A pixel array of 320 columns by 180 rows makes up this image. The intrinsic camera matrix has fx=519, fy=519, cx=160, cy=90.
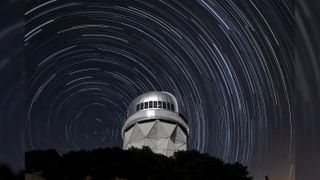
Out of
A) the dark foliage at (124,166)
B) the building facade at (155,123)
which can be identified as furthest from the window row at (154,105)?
the dark foliage at (124,166)

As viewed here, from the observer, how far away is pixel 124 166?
99.7 feet

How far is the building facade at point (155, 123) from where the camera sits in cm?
4656

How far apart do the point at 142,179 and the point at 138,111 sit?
1751cm

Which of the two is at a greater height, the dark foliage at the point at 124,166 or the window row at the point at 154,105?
the window row at the point at 154,105

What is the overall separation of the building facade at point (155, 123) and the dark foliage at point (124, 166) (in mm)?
12831

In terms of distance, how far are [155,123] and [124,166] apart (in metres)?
16.6
